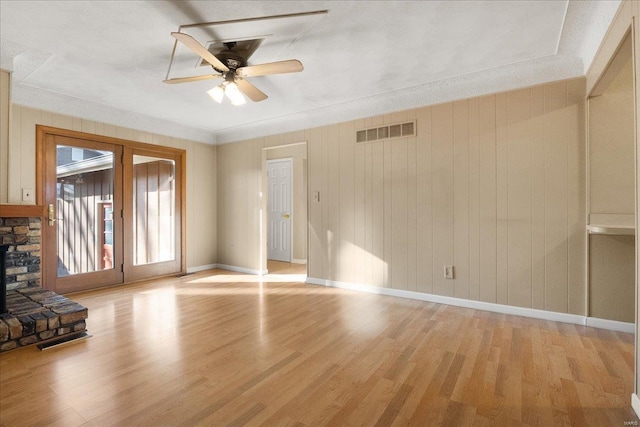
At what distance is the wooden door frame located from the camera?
12.5 feet

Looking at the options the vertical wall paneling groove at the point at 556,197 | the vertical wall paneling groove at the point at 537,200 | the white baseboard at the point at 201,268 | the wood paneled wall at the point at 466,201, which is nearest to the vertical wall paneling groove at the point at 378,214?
the wood paneled wall at the point at 466,201

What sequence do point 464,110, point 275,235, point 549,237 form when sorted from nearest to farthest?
1. point 549,237
2. point 464,110
3. point 275,235

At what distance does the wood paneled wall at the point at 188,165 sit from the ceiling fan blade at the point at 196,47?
2813 mm

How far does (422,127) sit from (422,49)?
3.64ft

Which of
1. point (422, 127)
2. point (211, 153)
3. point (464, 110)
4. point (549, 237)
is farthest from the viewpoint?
point (211, 153)

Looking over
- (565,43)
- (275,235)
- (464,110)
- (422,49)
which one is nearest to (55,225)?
(275,235)

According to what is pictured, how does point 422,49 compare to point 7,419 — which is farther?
point 422,49

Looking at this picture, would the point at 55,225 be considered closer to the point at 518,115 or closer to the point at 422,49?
the point at 422,49

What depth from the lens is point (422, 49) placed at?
9.34 ft

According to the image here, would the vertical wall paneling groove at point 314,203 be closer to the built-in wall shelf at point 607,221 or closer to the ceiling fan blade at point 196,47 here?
the ceiling fan blade at point 196,47

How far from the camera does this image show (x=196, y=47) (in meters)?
2.23

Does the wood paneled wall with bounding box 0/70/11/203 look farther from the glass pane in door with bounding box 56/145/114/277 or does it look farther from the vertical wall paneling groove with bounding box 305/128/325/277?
the vertical wall paneling groove with bounding box 305/128/325/277

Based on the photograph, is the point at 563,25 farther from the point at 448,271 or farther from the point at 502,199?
the point at 448,271

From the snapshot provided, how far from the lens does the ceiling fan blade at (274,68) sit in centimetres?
248
